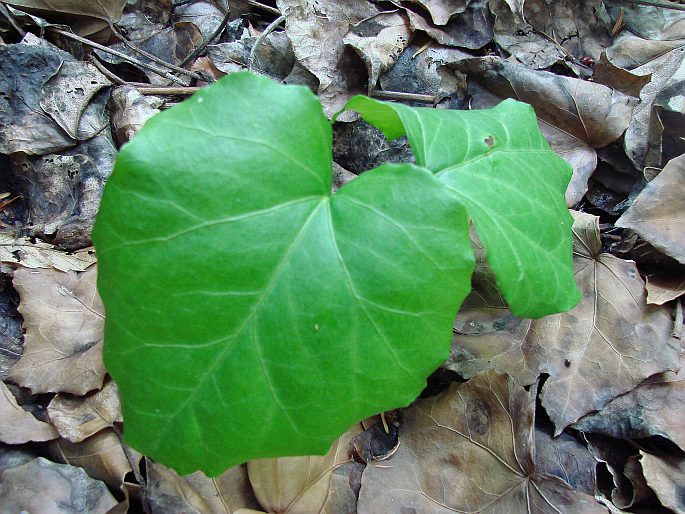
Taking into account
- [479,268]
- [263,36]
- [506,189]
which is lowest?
[479,268]

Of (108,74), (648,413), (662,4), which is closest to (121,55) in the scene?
(108,74)

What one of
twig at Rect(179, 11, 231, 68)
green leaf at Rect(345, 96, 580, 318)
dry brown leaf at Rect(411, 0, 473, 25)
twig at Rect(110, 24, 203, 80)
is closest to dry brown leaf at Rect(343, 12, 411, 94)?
dry brown leaf at Rect(411, 0, 473, 25)

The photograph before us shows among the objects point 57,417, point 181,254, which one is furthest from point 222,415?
point 57,417

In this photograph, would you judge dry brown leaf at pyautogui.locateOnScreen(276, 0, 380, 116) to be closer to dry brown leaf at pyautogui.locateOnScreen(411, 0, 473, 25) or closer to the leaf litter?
the leaf litter

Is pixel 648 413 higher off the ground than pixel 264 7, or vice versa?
pixel 264 7

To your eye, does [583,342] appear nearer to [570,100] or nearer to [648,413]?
[648,413]

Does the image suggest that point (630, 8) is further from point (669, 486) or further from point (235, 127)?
point (235, 127)
